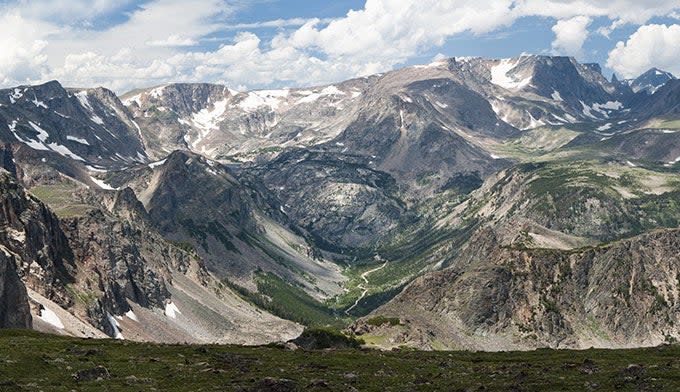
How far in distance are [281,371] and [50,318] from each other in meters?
127

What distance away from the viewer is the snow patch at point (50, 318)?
174750 millimetres

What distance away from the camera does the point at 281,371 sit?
7394 cm

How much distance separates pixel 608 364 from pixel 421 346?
80.7 meters

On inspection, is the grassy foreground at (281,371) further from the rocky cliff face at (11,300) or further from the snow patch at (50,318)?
the snow patch at (50,318)

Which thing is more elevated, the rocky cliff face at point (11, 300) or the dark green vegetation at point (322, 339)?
the rocky cliff face at point (11, 300)

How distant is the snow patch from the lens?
573 ft

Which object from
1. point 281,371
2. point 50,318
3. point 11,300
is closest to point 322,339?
point 281,371

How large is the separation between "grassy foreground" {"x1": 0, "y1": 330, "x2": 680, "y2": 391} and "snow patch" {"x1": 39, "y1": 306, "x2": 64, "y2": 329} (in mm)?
85758

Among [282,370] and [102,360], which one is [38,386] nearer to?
[102,360]

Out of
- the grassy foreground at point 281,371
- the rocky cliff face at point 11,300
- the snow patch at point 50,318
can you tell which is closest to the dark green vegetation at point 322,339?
the grassy foreground at point 281,371

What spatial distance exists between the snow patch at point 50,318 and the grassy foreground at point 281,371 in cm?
8576

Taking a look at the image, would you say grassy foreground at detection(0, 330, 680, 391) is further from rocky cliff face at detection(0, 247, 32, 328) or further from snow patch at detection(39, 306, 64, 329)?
snow patch at detection(39, 306, 64, 329)

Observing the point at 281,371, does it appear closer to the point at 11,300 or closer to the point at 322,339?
the point at 322,339

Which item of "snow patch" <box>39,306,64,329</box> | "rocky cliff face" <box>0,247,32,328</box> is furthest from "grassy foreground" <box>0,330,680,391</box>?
"snow patch" <box>39,306,64,329</box>
